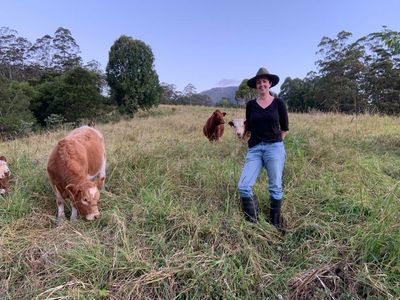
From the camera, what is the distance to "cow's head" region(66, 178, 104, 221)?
3754 mm

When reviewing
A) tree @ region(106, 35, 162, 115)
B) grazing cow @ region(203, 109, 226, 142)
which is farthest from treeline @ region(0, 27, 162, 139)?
grazing cow @ region(203, 109, 226, 142)

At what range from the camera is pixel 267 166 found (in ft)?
12.1

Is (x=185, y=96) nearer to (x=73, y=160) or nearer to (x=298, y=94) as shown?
(x=298, y=94)

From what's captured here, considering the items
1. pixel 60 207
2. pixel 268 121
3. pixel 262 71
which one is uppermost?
pixel 262 71

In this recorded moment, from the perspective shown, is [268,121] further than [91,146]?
No

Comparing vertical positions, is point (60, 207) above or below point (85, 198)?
below

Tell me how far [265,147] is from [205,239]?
1215 millimetres

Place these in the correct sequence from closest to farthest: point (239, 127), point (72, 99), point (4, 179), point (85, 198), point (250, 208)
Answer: point (250, 208)
point (85, 198)
point (4, 179)
point (239, 127)
point (72, 99)

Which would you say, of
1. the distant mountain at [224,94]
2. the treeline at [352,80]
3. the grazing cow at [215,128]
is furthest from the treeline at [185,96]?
the grazing cow at [215,128]

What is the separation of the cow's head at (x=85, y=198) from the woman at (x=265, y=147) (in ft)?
5.54

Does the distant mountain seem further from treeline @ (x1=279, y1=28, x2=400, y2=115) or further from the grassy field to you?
the grassy field

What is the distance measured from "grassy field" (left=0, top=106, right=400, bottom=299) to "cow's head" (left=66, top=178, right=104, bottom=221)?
127mm

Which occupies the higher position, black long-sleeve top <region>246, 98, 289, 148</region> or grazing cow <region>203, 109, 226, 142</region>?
black long-sleeve top <region>246, 98, 289, 148</region>

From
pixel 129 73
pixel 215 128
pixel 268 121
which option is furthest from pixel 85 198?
pixel 129 73
